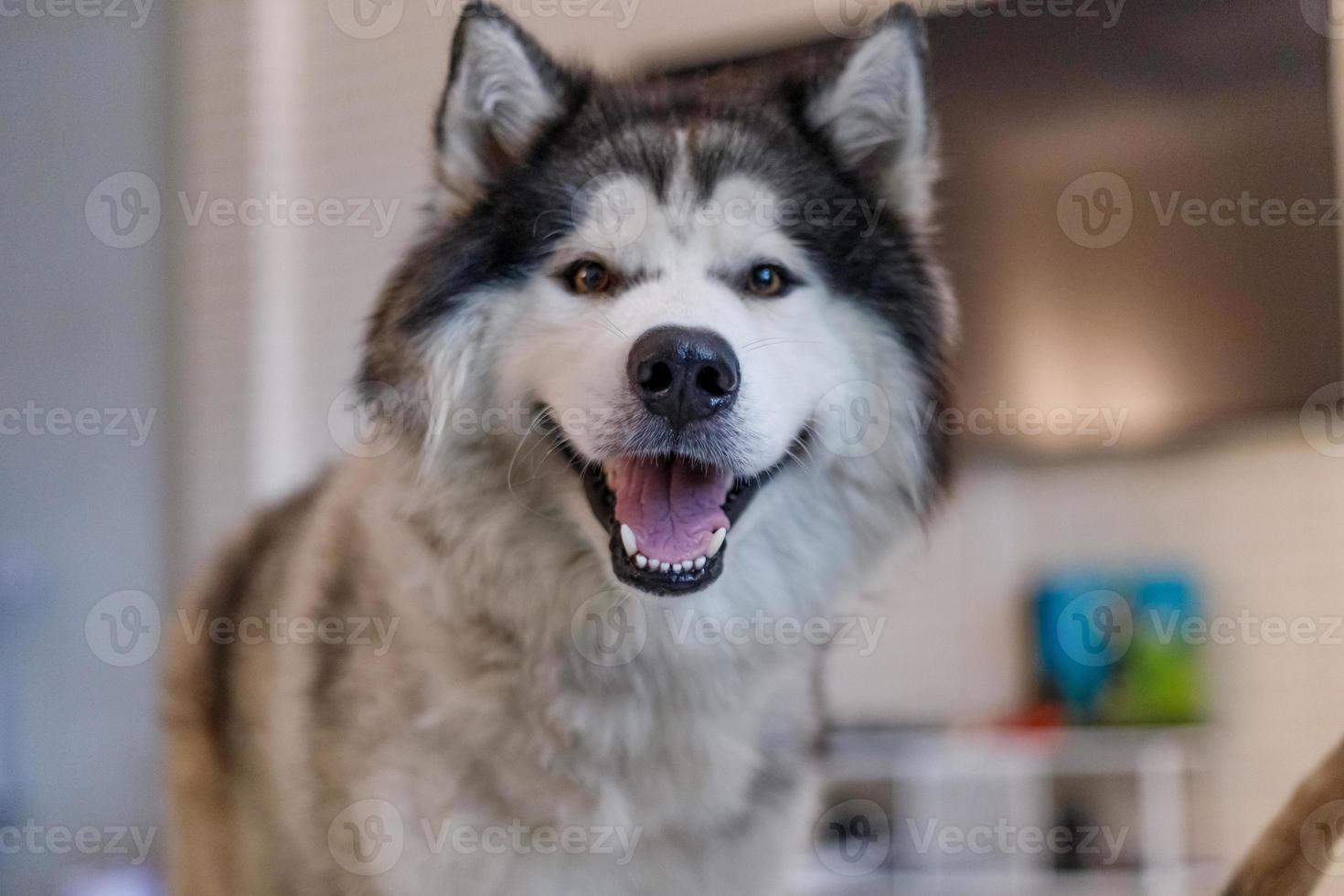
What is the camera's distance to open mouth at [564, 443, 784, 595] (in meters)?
1.21

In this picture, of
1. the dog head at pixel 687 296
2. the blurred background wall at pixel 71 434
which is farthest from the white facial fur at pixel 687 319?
the blurred background wall at pixel 71 434

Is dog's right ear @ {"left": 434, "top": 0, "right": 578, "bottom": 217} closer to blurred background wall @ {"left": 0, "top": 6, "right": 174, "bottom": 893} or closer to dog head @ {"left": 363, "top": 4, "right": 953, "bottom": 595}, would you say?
dog head @ {"left": 363, "top": 4, "right": 953, "bottom": 595}

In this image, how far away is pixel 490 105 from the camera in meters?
1.35

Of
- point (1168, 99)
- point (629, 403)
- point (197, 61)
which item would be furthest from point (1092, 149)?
point (197, 61)

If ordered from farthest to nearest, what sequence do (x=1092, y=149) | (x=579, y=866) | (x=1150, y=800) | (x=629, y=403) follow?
(x=1092, y=149), (x=1150, y=800), (x=579, y=866), (x=629, y=403)

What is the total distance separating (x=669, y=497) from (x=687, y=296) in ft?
0.66

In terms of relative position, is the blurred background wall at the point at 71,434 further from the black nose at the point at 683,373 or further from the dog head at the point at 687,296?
the black nose at the point at 683,373

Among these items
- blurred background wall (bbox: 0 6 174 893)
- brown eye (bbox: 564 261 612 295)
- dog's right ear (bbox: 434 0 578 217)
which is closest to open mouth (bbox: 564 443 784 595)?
brown eye (bbox: 564 261 612 295)

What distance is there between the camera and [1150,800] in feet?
8.56

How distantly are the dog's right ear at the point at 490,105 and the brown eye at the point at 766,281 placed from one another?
0.29 metres

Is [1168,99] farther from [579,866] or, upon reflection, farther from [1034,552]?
[579,866]

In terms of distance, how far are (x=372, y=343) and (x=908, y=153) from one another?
0.64 m

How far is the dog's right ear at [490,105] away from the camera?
131 cm

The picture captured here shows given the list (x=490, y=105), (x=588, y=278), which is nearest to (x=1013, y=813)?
(x=588, y=278)
